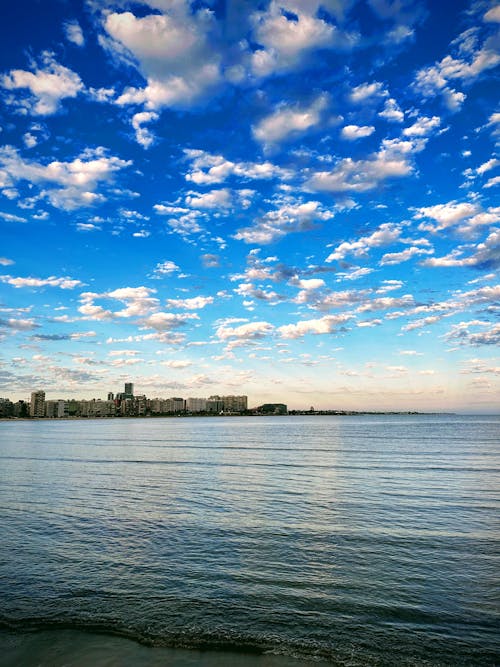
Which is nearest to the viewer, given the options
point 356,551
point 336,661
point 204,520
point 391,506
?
point 336,661

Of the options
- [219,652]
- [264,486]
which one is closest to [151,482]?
[264,486]

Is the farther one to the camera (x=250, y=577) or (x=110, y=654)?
(x=250, y=577)

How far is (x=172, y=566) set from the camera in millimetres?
17297

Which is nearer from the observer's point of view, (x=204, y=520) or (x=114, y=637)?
(x=114, y=637)

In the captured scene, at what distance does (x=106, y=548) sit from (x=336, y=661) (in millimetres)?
12314

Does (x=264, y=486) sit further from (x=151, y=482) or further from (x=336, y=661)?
(x=336, y=661)

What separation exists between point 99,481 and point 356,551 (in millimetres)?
28334

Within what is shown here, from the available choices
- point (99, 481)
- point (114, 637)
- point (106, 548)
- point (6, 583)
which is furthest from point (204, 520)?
point (99, 481)

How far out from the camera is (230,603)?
45.4ft

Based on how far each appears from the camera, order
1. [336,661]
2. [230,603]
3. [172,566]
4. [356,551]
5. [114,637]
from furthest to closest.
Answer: [356,551] → [172,566] → [230,603] → [114,637] → [336,661]

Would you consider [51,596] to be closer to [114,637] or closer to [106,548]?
[114,637]

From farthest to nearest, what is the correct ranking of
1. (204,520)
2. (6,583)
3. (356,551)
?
(204,520)
(356,551)
(6,583)

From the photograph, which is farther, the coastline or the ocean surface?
the ocean surface

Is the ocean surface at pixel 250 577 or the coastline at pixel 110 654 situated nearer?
the coastline at pixel 110 654
